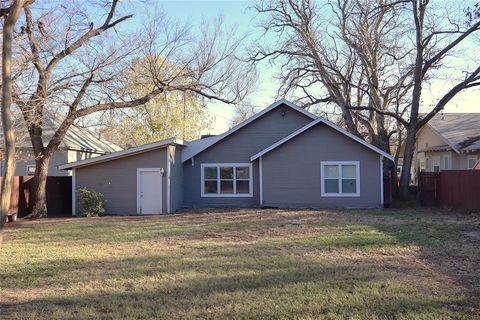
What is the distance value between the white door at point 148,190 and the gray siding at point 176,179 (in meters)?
0.61

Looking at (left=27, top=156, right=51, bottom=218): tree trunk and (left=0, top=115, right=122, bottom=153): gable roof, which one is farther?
(left=0, top=115, right=122, bottom=153): gable roof

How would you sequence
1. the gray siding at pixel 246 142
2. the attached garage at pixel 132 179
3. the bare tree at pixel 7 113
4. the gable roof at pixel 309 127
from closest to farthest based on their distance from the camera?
the bare tree at pixel 7 113, the attached garage at pixel 132 179, the gable roof at pixel 309 127, the gray siding at pixel 246 142

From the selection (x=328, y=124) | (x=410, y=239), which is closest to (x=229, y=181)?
(x=328, y=124)

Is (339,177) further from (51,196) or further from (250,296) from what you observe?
(250,296)

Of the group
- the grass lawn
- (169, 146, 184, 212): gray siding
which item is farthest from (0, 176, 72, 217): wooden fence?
the grass lawn

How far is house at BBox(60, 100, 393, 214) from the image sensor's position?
22125 mm

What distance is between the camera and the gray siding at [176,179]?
22.2 meters

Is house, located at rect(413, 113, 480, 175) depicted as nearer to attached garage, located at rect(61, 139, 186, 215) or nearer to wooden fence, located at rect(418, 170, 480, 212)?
wooden fence, located at rect(418, 170, 480, 212)

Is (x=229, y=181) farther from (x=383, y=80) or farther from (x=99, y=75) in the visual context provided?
(x=383, y=80)

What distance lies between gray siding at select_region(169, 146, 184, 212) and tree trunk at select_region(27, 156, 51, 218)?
5180 millimetres

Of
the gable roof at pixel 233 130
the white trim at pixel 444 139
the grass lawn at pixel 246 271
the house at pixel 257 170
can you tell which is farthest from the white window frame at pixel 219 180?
the white trim at pixel 444 139

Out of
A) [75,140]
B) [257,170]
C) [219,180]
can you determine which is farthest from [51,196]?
[257,170]

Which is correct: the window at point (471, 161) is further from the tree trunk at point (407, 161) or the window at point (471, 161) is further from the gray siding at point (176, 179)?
the gray siding at point (176, 179)

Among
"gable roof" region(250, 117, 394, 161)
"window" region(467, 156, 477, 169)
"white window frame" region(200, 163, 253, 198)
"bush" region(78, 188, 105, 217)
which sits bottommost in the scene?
"bush" region(78, 188, 105, 217)
